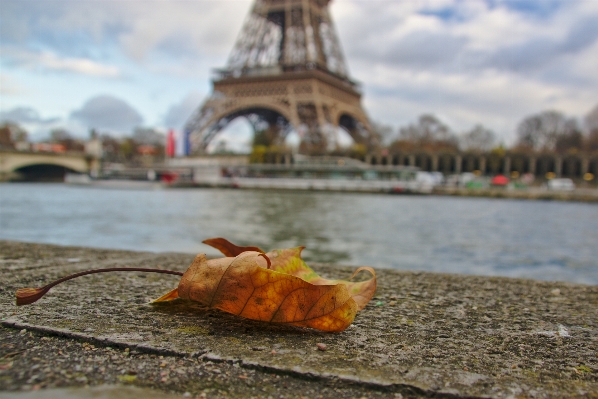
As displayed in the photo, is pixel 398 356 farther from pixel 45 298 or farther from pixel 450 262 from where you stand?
pixel 450 262

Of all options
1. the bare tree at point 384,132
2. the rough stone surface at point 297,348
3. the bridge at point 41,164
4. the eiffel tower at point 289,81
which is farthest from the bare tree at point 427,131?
the rough stone surface at point 297,348

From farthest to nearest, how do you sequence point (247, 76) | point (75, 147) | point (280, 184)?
1. point (75, 147)
2. point (247, 76)
3. point (280, 184)

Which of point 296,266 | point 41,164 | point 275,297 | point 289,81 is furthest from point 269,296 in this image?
point 41,164

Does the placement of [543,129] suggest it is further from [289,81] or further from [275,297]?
[275,297]

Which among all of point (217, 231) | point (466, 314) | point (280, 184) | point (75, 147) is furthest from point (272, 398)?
point (75, 147)

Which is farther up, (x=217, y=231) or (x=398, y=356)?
(x=398, y=356)

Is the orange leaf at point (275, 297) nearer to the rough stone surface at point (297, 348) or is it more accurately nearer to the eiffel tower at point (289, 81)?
the rough stone surface at point (297, 348)
